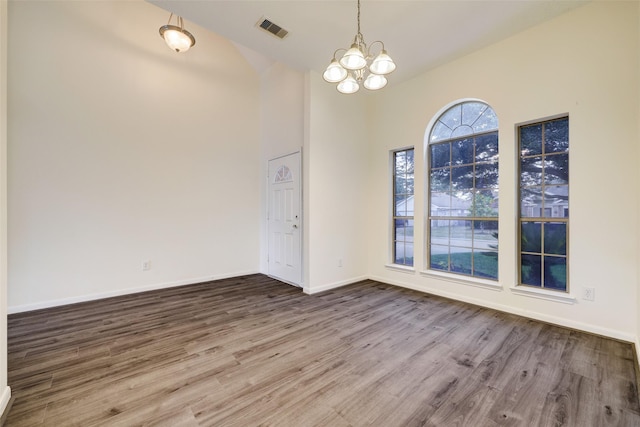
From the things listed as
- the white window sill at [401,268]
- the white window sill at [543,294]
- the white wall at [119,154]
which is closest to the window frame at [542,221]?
the white window sill at [543,294]

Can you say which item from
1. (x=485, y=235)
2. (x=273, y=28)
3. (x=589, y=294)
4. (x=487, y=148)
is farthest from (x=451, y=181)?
(x=273, y=28)

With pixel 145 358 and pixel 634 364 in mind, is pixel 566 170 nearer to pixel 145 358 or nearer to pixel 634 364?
pixel 634 364

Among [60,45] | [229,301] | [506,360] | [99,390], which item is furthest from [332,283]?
[60,45]

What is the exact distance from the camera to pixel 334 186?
162 inches

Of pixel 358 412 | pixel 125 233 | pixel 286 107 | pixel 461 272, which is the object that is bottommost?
pixel 358 412

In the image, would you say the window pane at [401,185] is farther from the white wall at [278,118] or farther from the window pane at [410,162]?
the white wall at [278,118]

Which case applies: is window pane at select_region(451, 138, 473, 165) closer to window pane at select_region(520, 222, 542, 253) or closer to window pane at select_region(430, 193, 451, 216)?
window pane at select_region(430, 193, 451, 216)

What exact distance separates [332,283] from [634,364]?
118 inches

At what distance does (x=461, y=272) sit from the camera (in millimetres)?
3574

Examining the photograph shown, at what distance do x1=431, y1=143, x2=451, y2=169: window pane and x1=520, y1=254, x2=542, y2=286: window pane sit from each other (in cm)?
149

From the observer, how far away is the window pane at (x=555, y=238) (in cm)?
279

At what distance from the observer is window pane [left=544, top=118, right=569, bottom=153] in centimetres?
279

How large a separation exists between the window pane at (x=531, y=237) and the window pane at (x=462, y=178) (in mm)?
796

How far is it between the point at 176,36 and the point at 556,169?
189 inches
